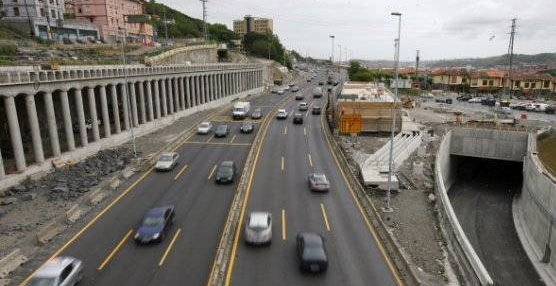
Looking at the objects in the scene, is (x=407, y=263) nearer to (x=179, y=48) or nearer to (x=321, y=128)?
(x=321, y=128)

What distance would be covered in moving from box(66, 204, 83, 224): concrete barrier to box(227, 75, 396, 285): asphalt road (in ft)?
39.0

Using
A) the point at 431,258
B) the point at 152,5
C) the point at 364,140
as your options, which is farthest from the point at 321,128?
the point at 152,5

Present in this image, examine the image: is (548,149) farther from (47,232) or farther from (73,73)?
(73,73)

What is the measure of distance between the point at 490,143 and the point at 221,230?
1760 inches

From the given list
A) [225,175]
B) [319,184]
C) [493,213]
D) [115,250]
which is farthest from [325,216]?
[493,213]

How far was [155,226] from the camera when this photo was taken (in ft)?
78.2

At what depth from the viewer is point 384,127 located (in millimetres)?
54750

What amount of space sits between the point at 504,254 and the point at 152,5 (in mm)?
186579

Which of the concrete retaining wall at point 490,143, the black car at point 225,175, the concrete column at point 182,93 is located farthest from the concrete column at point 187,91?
the concrete retaining wall at point 490,143

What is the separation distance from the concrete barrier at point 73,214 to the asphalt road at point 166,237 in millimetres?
1552

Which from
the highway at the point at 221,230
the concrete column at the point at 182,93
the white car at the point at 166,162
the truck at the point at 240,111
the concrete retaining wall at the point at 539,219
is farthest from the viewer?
the concrete column at the point at 182,93

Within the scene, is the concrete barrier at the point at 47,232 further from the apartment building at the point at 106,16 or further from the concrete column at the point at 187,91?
the apartment building at the point at 106,16

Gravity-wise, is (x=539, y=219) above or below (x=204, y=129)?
below

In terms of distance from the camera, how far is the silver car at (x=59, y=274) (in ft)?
58.2
